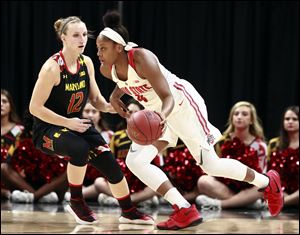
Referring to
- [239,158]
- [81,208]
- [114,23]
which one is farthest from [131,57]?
[239,158]

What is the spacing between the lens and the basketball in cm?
426

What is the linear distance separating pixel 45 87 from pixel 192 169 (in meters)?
3.23

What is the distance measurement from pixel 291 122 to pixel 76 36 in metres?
3.69

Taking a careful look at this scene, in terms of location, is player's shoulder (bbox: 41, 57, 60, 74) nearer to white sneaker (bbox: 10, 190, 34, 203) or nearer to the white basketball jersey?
the white basketball jersey

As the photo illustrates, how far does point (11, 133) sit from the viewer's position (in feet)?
28.1

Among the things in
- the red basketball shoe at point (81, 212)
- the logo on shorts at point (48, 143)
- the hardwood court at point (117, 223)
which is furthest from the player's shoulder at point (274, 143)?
the logo on shorts at point (48, 143)

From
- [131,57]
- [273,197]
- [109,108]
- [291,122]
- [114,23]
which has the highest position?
[114,23]

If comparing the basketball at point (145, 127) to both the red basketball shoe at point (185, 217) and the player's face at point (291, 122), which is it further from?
the player's face at point (291, 122)

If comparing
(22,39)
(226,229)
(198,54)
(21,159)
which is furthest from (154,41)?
(226,229)

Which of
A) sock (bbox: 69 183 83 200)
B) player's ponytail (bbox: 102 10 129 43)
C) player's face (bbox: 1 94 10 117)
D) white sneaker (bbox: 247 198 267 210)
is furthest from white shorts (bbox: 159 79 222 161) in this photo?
player's face (bbox: 1 94 10 117)

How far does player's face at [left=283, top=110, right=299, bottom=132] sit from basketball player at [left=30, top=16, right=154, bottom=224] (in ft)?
9.03

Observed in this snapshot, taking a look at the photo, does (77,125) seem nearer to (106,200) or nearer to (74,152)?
(74,152)

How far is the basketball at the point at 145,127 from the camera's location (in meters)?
4.26

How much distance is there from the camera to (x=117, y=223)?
5898mm
